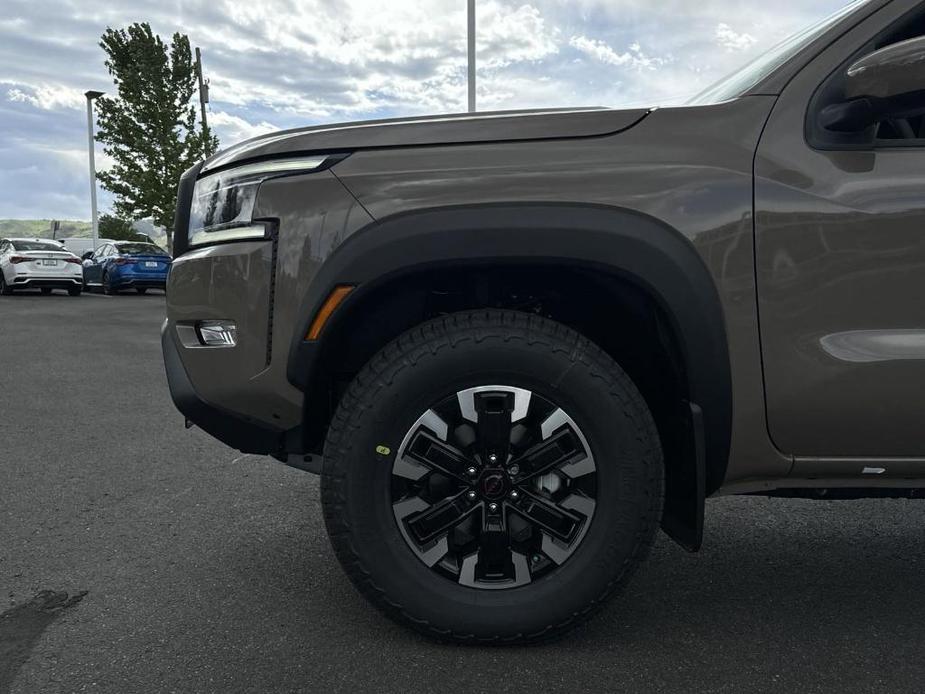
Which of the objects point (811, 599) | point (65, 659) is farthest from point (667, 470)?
point (65, 659)

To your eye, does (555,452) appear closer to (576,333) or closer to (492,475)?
(492,475)

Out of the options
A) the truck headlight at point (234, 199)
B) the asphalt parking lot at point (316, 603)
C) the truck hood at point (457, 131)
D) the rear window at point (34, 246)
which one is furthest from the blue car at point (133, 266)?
the truck hood at point (457, 131)

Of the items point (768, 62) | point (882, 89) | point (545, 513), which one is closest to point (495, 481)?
point (545, 513)

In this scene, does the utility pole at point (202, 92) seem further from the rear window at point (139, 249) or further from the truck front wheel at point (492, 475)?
the truck front wheel at point (492, 475)

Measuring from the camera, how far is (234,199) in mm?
2285

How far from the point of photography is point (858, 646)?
222 centimetres

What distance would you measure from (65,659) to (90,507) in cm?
143

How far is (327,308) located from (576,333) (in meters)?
0.68

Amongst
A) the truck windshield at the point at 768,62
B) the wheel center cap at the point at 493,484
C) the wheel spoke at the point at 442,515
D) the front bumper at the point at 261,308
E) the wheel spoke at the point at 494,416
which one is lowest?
the wheel spoke at the point at 442,515

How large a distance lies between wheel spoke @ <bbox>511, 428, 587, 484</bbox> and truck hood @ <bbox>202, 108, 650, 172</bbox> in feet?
2.65

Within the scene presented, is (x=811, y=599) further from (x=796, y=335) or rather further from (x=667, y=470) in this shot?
(x=796, y=335)

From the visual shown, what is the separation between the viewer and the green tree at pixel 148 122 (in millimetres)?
33531

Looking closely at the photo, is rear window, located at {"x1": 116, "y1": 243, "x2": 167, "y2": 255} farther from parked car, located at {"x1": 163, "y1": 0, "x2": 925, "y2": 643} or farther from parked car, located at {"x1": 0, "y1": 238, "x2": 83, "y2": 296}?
parked car, located at {"x1": 163, "y1": 0, "x2": 925, "y2": 643}

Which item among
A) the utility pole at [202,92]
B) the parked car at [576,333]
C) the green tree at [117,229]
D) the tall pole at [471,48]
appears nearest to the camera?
the parked car at [576,333]
